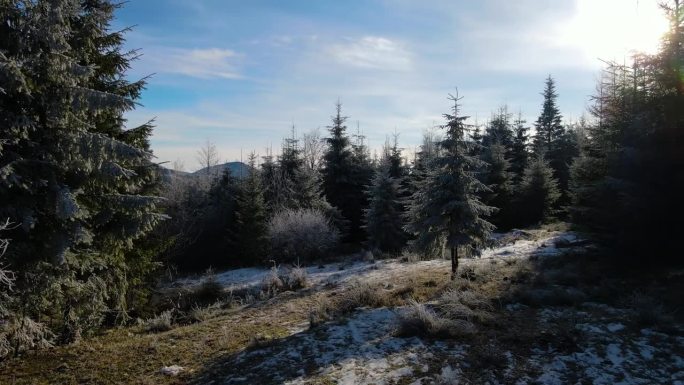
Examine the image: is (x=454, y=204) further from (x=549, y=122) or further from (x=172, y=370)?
(x=549, y=122)

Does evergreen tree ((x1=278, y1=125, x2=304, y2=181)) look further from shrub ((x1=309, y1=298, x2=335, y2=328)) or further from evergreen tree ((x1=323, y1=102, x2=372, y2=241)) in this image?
shrub ((x1=309, y1=298, x2=335, y2=328))

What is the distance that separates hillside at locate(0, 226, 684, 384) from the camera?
604 centimetres

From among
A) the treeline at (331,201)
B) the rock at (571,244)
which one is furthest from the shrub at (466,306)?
the treeline at (331,201)

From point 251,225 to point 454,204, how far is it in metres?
18.3

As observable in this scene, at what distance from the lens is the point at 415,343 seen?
6.96 metres

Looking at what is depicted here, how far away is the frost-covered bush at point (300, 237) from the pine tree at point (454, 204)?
12228 mm

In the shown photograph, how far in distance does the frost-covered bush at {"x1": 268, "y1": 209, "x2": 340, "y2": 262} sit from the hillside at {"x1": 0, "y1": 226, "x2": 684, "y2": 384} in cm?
1366

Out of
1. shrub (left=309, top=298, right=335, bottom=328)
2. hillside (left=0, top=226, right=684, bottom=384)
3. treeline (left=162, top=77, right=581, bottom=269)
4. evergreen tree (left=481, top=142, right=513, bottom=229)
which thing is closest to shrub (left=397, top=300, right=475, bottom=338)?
hillside (left=0, top=226, right=684, bottom=384)

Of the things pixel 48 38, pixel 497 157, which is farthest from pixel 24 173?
pixel 497 157

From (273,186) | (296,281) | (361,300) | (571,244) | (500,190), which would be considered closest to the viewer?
(361,300)

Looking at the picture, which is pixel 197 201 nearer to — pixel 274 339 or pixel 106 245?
pixel 106 245

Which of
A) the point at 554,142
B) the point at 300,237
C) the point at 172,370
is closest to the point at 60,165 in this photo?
the point at 172,370

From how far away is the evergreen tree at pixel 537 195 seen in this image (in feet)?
100

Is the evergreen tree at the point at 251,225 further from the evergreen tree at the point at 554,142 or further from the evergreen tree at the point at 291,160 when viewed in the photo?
the evergreen tree at the point at 554,142
